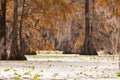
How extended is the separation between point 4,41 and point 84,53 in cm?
1594

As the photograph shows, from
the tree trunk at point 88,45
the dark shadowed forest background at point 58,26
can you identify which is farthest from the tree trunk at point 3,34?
the tree trunk at point 88,45

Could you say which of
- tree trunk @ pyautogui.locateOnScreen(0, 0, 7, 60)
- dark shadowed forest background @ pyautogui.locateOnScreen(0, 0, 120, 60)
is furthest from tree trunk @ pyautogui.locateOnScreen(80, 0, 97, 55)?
tree trunk @ pyautogui.locateOnScreen(0, 0, 7, 60)

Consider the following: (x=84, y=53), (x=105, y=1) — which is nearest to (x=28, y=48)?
(x=84, y=53)

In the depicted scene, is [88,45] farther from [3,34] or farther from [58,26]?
[3,34]

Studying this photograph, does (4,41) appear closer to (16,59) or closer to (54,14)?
(16,59)

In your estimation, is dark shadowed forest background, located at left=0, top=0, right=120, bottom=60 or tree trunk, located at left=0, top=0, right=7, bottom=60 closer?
tree trunk, located at left=0, top=0, right=7, bottom=60

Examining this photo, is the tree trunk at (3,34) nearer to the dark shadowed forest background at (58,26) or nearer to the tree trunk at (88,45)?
the dark shadowed forest background at (58,26)

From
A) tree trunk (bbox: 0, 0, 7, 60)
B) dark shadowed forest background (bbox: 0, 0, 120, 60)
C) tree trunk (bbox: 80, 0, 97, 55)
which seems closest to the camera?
tree trunk (bbox: 0, 0, 7, 60)

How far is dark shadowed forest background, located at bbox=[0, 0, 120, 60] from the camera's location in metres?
28.4

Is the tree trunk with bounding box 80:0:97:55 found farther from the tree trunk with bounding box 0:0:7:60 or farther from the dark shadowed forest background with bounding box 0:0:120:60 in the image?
the tree trunk with bounding box 0:0:7:60

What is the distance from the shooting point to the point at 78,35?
59500 mm

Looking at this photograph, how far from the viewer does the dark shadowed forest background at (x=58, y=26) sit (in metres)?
28.4

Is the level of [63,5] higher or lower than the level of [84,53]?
higher

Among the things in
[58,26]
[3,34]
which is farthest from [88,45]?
[3,34]
